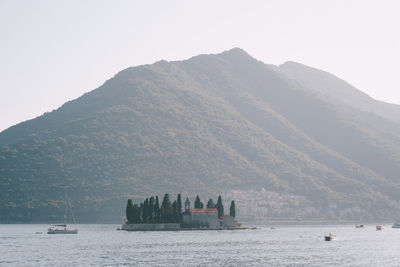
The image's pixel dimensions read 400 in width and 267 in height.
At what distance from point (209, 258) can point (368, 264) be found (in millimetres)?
32077

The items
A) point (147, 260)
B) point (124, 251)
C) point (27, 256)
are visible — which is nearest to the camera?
point (147, 260)

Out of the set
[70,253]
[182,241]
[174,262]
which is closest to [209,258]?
[174,262]

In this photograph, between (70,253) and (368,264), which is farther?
(70,253)

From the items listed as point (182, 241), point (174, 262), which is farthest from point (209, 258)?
point (182, 241)

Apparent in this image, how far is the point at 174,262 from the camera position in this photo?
A: 419 feet

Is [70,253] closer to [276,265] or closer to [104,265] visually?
[104,265]

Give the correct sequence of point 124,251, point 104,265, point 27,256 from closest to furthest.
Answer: point 104,265, point 27,256, point 124,251

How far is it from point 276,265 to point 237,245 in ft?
165

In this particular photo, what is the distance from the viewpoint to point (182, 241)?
7377 inches

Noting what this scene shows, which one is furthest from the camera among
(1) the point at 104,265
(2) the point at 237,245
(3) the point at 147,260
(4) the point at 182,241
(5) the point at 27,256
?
(4) the point at 182,241

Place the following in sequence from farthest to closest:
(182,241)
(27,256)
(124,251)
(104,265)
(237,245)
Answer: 1. (182,241)
2. (237,245)
3. (124,251)
4. (27,256)
5. (104,265)

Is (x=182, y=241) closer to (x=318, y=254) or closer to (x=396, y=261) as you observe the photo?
(x=318, y=254)

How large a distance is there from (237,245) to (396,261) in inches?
2002

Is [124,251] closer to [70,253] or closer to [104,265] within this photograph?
[70,253]
